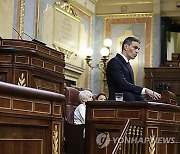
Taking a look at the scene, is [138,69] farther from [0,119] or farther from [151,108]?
[0,119]

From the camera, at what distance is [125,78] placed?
15.9ft

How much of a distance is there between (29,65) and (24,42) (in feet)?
0.88

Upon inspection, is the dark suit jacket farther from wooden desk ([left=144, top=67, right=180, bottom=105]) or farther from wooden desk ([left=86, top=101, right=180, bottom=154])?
wooden desk ([left=144, top=67, right=180, bottom=105])

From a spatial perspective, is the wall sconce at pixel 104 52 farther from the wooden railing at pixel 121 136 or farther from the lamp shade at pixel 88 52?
the wooden railing at pixel 121 136

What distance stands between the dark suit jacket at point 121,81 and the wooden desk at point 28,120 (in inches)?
46.2

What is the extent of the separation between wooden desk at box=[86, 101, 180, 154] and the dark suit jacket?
0.24 meters

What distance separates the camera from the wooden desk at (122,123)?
4457mm

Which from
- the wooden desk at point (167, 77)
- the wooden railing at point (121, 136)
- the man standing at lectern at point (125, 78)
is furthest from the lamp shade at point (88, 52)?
the wooden railing at point (121, 136)

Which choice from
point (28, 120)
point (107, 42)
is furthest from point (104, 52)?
point (28, 120)

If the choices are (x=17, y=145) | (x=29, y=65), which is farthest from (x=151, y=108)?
(x=17, y=145)

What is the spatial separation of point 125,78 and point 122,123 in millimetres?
561

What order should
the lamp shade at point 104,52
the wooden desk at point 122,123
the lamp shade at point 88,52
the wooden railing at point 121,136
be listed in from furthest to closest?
the lamp shade at point 104,52 → the lamp shade at point 88,52 → the wooden desk at point 122,123 → the wooden railing at point 121,136

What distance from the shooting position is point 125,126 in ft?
13.6

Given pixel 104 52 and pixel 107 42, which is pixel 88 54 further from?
pixel 107 42
